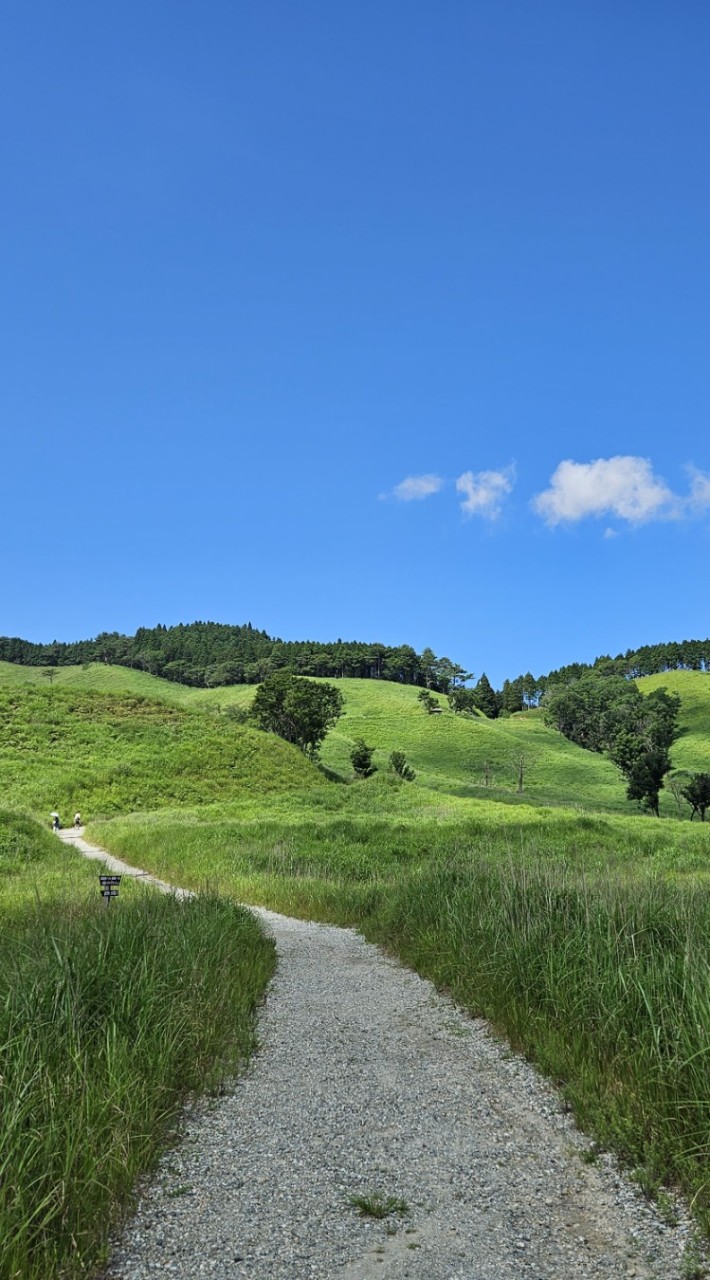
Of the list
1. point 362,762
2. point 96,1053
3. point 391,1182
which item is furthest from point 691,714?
point 96,1053

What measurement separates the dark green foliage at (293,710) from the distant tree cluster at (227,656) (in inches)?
3188

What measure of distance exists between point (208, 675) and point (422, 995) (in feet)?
482

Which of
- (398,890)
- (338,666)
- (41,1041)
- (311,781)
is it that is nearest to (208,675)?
(338,666)

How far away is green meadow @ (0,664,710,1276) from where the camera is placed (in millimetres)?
5512

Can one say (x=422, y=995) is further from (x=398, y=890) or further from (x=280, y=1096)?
(x=398, y=890)

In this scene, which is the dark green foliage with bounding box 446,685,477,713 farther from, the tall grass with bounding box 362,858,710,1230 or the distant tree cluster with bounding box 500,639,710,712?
the tall grass with bounding box 362,858,710,1230

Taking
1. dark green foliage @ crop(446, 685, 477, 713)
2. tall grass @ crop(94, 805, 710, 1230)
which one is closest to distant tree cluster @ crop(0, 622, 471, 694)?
dark green foliage @ crop(446, 685, 477, 713)

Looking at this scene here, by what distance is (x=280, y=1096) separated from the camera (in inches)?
242

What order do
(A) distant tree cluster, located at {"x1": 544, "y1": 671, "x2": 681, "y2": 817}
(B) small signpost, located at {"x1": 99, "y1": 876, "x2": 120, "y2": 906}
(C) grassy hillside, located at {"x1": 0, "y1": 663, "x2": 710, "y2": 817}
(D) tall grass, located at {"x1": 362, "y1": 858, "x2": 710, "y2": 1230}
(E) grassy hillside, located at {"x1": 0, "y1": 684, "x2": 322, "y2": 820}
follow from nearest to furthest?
(D) tall grass, located at {"x1": 362, "y1": 858, "x2": 710, "y2": 1230} < (B) small signpost, located at {"x1": 99, "y1": 876, "x2": 120, "y2": 906} < (E) grassy hillside, located at {"x1": 0, "y1": 684, "x2": 322, "y2": 820} < (C) grassy hillside, located at {"x1": 0, "y1": 663, "x2": 710, "y2": 817} < (A) distant tree cluster, located at {"x1": 544, "y1": 671, "x2": 681, "y2": 817}

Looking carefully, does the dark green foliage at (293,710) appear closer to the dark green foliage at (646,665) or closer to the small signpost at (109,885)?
the small signpost at (109,885)

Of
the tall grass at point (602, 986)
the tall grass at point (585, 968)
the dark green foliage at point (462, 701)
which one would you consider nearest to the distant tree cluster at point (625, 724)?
the dark green foliage at point (462, 701)

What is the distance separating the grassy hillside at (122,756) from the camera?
139 feet

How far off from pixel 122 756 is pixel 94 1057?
152ft

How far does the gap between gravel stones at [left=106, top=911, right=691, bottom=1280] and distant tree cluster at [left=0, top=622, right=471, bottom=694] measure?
497ft
